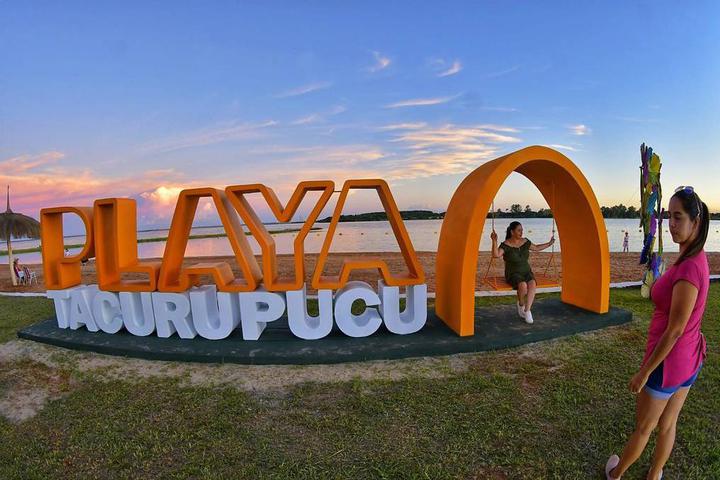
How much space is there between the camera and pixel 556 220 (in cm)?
747

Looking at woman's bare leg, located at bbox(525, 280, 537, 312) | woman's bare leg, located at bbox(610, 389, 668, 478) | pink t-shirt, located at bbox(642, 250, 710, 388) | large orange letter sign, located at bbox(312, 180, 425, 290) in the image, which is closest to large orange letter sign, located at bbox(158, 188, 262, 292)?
large orange letter sign, located at bbox(312, 180, 425, 290)

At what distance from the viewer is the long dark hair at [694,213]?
7.96 ft

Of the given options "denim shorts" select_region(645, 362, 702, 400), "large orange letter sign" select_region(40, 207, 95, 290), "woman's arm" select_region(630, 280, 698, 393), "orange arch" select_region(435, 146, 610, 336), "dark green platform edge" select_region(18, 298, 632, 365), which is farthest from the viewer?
"large orange letter sign" select_region(40, 207, 95, 290)

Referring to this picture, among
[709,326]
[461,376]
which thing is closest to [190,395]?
[461,376]

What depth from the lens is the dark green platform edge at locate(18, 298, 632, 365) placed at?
5.47 metres

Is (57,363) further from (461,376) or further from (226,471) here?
(461,376)

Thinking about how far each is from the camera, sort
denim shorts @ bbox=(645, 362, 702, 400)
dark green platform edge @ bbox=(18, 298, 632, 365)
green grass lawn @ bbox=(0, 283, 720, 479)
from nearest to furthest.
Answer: denim shorts @ bbox=(645, 362, 702, 400) → green grass lawn @ bbox=(0, 283, 720, 479) → dark green platform edge @ bbox=(18, 298, 632, 365)

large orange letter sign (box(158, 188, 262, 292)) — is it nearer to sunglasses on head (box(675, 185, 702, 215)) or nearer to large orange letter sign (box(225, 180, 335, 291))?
large orange letter sign (box(225, 180, 335, 291))

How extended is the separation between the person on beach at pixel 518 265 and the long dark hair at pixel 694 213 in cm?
383

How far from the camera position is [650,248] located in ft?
28.6

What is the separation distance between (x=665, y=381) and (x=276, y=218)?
4.97 meters

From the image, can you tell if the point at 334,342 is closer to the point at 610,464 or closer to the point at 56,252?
the point at 610,464

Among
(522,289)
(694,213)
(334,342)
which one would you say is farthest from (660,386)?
(334,342)

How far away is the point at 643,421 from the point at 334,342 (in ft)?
13.1
